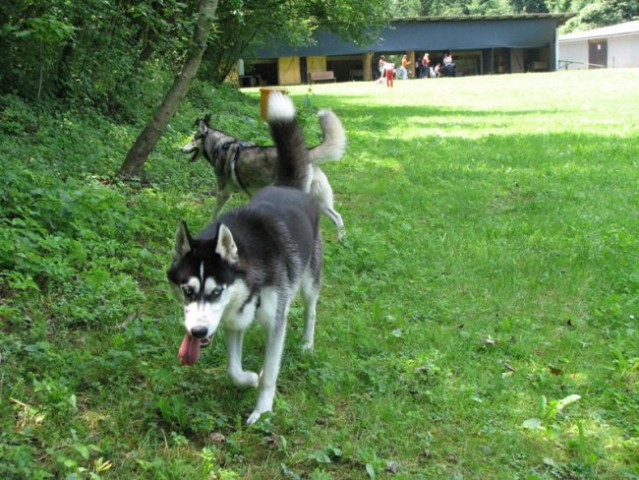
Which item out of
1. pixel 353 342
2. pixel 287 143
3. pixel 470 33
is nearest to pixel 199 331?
pixel 353 342

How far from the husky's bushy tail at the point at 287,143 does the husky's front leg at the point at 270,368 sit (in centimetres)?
146

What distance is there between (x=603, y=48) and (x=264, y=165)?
5908cm

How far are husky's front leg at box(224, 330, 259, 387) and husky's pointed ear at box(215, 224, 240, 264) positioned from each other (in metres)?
0.55

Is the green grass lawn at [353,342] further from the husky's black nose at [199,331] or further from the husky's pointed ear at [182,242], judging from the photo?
the husky's pointed ear at [182,242]

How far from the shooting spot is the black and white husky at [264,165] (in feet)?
21.5

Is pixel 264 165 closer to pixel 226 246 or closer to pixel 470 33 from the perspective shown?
pixel 226 246

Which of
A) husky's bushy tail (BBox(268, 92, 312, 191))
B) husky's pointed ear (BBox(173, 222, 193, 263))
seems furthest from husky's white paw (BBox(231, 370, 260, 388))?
husky's bushy tail (BBox(268, 92, 312, 191))

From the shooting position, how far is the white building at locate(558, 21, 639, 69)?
5272cm

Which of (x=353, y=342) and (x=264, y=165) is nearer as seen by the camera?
(x=353, y=342)

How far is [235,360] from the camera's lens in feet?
12.0

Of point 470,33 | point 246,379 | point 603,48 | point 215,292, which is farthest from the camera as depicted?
point 603,48

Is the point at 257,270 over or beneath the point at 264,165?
beneath

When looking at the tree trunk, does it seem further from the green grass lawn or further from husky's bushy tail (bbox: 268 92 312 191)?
husky's bushy tail (bbox: 268 92 312 191)

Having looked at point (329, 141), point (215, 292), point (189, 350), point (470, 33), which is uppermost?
point (470, 33)
